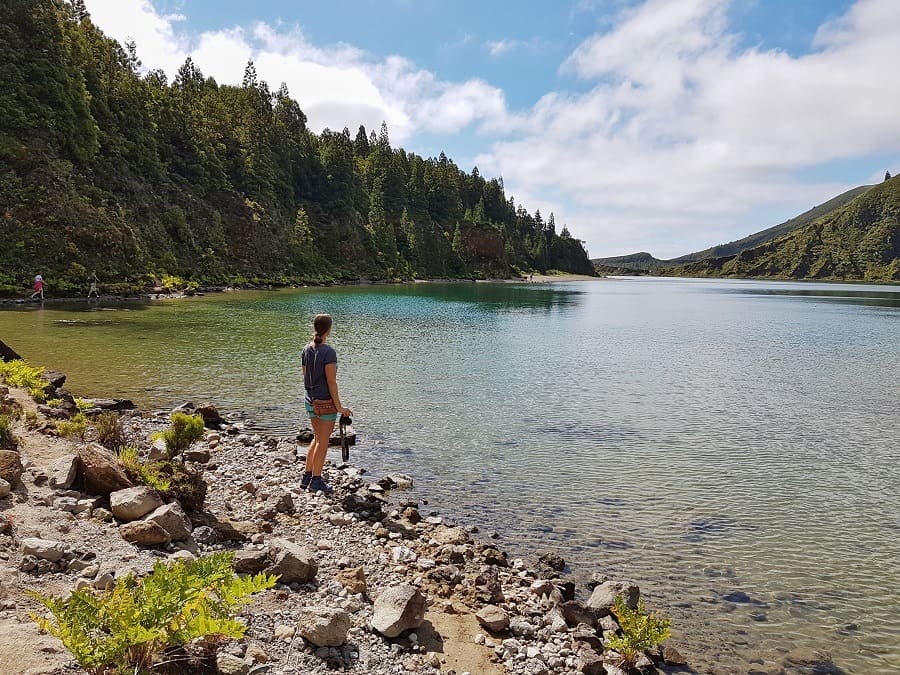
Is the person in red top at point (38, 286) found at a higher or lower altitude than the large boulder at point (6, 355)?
higher

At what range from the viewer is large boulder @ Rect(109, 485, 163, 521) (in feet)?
27.8

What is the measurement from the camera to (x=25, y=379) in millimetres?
17031

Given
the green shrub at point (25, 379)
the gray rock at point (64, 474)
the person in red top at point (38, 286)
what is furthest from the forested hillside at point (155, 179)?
the gray rock at point (64, 474)

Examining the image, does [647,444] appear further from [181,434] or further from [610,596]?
[181,434]

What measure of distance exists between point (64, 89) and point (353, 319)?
58957mm

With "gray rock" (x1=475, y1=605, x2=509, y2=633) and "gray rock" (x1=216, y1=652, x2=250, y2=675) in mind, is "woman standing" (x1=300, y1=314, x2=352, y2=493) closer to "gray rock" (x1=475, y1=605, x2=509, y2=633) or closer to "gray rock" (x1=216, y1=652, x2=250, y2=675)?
"gray rock" (x1=475, y1=605, x2=509, y2=633)

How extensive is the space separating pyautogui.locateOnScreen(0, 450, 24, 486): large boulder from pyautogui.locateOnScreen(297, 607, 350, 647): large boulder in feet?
19.1

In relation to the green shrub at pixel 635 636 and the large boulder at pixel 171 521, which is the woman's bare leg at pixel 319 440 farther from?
the green shrub at pixel 635 636

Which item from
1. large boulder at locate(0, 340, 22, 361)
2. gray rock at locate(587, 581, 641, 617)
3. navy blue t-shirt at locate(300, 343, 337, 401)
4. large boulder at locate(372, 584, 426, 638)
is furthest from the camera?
large boulder at locate(0, 340, 22, 361)

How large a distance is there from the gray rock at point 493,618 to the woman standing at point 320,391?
202 inches

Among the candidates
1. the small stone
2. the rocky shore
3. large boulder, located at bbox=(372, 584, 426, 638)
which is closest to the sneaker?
the rocky shore

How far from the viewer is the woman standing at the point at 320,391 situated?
38.2ft

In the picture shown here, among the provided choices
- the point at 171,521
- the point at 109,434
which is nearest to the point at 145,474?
the point at 171,521

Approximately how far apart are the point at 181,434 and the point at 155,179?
105 m
